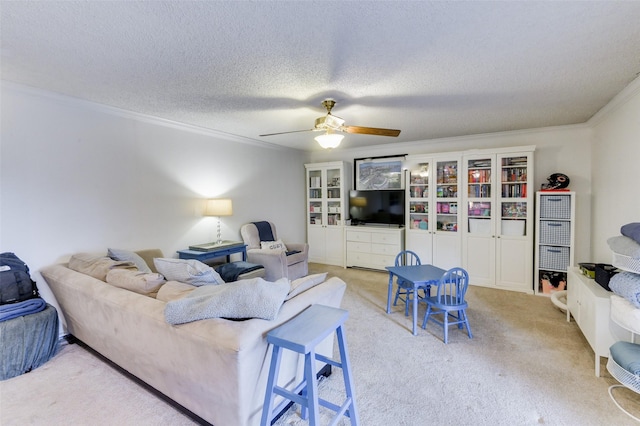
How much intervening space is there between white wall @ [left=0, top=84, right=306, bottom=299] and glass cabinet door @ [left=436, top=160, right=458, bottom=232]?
10.6ft

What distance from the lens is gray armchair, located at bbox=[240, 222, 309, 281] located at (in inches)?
163

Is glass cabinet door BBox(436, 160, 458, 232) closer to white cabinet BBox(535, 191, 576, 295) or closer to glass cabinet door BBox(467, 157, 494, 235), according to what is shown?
glass cabinet door BBox(467, 157, 494, 235)

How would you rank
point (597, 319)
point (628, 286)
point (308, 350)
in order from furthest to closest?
point (597, 319)
point (628, 286)
point (308, 350)

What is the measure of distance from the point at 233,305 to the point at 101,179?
2.59 meters

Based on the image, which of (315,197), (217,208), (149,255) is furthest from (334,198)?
(149,255)

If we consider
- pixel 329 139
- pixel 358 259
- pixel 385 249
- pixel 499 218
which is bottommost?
pixel 358 259

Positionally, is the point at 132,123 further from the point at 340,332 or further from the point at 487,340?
the point at 487,340

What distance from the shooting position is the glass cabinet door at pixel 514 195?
406 cm

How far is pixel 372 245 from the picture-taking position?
517 centimetres

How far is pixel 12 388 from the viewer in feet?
6.69

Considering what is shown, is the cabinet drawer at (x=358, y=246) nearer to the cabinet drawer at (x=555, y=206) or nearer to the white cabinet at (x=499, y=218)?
the white cabinet at (x=499, y=218)

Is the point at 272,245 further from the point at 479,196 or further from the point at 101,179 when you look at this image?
the point at 479,196

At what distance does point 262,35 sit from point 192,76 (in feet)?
A: 2.95

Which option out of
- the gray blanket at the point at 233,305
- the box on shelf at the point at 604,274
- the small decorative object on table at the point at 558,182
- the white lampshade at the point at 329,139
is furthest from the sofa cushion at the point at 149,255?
the small decorative object on table at the point at 558,182
